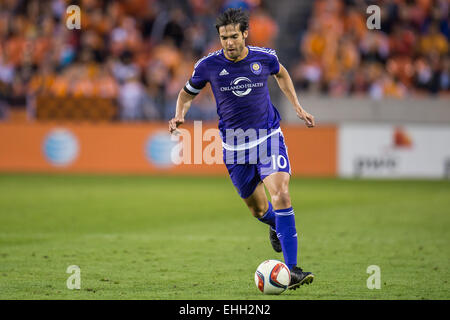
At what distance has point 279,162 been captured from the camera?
6.66 meters

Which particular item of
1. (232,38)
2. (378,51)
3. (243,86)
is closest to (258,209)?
(243,86)

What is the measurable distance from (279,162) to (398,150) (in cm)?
1202

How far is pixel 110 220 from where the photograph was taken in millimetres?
10945

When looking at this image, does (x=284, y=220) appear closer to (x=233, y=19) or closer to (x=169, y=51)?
(x=233, y=19)

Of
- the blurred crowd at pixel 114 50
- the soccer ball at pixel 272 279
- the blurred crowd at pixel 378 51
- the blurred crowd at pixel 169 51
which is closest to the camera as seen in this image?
the soccer ball at pixel 272 279

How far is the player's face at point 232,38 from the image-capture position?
651cm

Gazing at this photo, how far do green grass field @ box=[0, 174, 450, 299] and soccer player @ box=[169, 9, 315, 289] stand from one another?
2.60 ft

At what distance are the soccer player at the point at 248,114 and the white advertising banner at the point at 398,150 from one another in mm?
11382

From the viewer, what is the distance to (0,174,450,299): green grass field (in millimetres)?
6238

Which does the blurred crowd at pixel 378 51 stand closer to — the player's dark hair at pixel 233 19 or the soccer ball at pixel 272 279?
the player's dark hair at pixel 233 19

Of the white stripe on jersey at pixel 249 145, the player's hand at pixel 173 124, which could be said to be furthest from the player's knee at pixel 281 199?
the player's hand at pixel 173 124

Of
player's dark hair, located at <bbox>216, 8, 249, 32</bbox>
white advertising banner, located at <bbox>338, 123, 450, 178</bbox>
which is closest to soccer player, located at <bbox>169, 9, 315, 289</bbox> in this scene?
player's dark hair, located at <bbox>216, 8, 249, 32</bbox>
